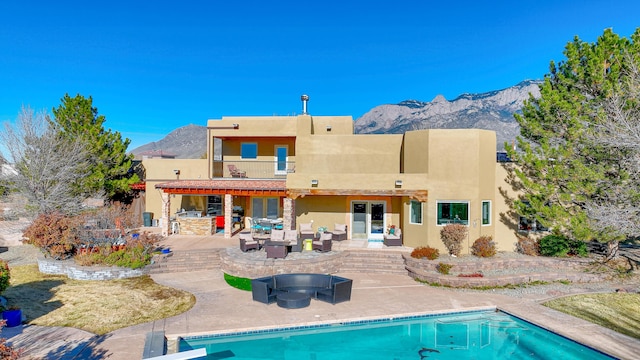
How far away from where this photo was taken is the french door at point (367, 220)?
22234 millimetres

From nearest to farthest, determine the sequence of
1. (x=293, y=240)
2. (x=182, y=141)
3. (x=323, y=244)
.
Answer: (x=323, y=244)
(x=293, y=240)
(x=182, y=141)

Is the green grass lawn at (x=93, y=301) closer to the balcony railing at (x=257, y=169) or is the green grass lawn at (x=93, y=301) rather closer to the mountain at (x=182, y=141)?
the balcony railing at (x=257, y=169)

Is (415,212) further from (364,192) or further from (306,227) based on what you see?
(306,227)

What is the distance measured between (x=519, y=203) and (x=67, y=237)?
22931 millimetres

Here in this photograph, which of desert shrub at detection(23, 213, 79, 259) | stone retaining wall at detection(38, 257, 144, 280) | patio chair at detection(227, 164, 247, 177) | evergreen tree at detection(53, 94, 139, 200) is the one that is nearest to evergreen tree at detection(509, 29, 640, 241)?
patio chair at detection(227, 164, 247, 177)

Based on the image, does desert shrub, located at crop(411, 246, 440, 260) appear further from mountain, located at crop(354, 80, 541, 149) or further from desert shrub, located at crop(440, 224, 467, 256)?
mountain, located at crop(354, 80, 541, 149)

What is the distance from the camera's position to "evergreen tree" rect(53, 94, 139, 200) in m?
25.2

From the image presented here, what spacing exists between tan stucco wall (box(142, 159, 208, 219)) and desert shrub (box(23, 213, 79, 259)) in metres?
9.74

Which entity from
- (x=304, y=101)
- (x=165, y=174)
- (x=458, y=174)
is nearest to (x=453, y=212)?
(x=458, y=174)

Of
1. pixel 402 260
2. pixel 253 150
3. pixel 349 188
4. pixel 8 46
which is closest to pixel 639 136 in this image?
pixel 402 260

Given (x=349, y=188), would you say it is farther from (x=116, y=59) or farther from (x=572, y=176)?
(x=116, y=59)

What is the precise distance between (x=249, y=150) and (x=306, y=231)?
9.31m

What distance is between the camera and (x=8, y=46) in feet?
103

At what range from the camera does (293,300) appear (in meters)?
12.7
